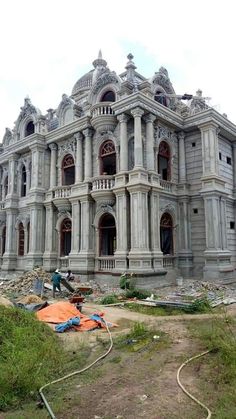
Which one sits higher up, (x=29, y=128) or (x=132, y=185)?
(x=29, y=128)

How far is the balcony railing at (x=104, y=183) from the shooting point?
1653cm

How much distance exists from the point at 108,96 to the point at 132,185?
6307mm

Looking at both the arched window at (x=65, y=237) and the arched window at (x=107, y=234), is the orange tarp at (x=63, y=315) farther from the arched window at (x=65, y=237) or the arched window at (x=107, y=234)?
the arched window at (x=65, y=237)

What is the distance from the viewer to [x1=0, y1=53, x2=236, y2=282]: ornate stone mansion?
15.5 m

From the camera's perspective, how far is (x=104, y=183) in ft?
54.6

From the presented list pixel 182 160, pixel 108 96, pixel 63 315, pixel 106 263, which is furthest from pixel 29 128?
pixel 63 315

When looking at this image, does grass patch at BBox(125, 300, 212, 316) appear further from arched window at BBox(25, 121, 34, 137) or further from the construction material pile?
arched window at BBox(25, 121, 34, 137)

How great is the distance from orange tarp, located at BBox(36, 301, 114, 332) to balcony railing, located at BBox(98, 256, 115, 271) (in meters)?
6.35

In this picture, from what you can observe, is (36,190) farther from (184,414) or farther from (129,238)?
(184,414)

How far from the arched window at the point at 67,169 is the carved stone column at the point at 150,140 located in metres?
5.36

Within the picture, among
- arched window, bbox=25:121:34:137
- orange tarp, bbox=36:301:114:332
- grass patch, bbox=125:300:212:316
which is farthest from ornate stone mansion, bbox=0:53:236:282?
orange tarp, bbox=36:301:114:332

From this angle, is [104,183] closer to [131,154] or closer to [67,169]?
[131,154]

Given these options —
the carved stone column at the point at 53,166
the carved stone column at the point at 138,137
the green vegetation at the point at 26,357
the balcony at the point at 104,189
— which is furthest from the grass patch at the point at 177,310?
the carved stone column at the point at 53,166

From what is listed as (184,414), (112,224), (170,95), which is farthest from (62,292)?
(170,95)
